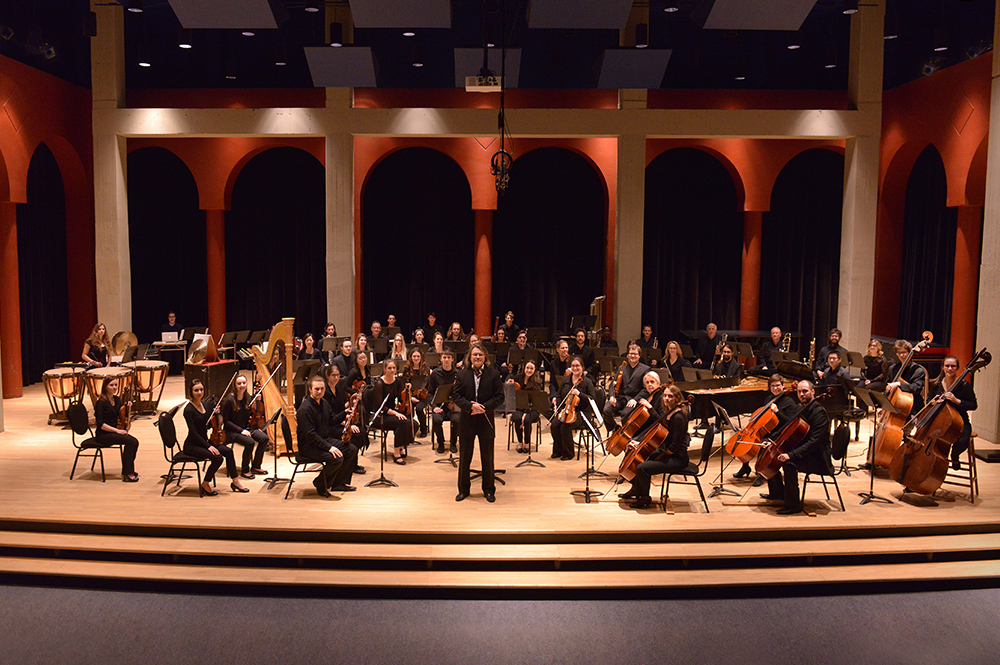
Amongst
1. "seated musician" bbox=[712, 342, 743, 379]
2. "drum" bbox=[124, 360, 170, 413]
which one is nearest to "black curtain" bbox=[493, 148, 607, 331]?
"seated musician" bbox=[712, 342, 743, 379]

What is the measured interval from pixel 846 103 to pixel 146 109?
39.2 feet

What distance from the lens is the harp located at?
8.11m

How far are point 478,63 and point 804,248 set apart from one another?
7.58 meters

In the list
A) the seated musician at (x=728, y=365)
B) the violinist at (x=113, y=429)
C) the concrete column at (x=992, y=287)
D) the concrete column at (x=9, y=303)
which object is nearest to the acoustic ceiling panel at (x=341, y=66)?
the concrete column at (x=9, y=303)

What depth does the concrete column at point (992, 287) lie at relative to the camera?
29.7 ft

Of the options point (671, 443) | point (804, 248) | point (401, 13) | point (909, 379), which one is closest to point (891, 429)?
point (909, 379)

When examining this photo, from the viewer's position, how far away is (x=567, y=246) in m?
15.7

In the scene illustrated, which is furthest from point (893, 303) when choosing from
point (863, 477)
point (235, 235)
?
point (235, 235)

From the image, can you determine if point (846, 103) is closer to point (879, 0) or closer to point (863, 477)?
point (879, 0)

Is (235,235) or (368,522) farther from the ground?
(235,235)

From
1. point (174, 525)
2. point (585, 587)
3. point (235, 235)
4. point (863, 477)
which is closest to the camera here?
point (585, 587)

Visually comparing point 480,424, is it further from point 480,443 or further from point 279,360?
point 279,360

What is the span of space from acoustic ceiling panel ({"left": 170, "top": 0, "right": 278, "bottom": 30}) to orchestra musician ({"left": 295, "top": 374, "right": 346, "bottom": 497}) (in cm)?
589

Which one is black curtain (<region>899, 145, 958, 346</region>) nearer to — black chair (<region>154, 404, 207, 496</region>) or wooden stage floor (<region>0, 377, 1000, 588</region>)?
wooden stage floor (<region>0, 377, 1000, 588</region>)
